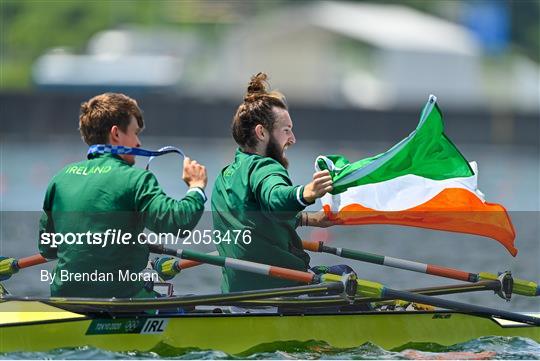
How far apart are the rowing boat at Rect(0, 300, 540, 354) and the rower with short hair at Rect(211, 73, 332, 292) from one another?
1.14 ft

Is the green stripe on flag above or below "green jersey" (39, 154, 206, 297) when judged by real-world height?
above

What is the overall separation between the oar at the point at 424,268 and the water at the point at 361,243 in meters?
0.12

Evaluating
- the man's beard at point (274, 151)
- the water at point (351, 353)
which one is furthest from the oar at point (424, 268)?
the man's beard at point (274, 151)

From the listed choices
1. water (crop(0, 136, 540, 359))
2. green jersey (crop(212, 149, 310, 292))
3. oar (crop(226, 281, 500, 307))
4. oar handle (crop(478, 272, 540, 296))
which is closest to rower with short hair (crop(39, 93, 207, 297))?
green jersey (crop(212, 149, 310, 292))

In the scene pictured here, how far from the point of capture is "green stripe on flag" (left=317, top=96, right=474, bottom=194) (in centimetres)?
1116

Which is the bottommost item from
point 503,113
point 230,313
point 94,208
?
point 230,313

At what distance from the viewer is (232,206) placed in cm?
1107

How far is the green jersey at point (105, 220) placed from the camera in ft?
34.3

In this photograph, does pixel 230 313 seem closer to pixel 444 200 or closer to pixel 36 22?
pixel 444 200

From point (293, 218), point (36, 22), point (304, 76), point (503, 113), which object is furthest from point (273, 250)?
point (36, 22)

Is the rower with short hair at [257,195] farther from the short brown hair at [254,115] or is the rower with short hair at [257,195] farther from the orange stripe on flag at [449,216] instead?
the orange stripe on flag at [449,216]

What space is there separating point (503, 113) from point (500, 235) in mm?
58559

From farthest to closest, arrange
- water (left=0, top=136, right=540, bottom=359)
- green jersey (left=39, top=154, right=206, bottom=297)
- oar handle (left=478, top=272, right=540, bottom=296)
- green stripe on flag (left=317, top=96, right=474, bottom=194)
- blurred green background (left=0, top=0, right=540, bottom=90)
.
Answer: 1. blurred green background (left=0, top=0, right=540, bottom=90)
2. oar handle (left=478, top=272, right=540, bottom=296)
3. water (left=0, top=136, right=540, bottom=359)
4. green stripe on flag (left=317, top=96, right=474, bottom=194)
5. green jersey (left=39, top=154, right=206, bottom=297)

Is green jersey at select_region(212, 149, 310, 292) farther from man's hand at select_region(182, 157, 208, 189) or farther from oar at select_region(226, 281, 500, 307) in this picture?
man's hand at select_region(182, 157, 208, 189)
